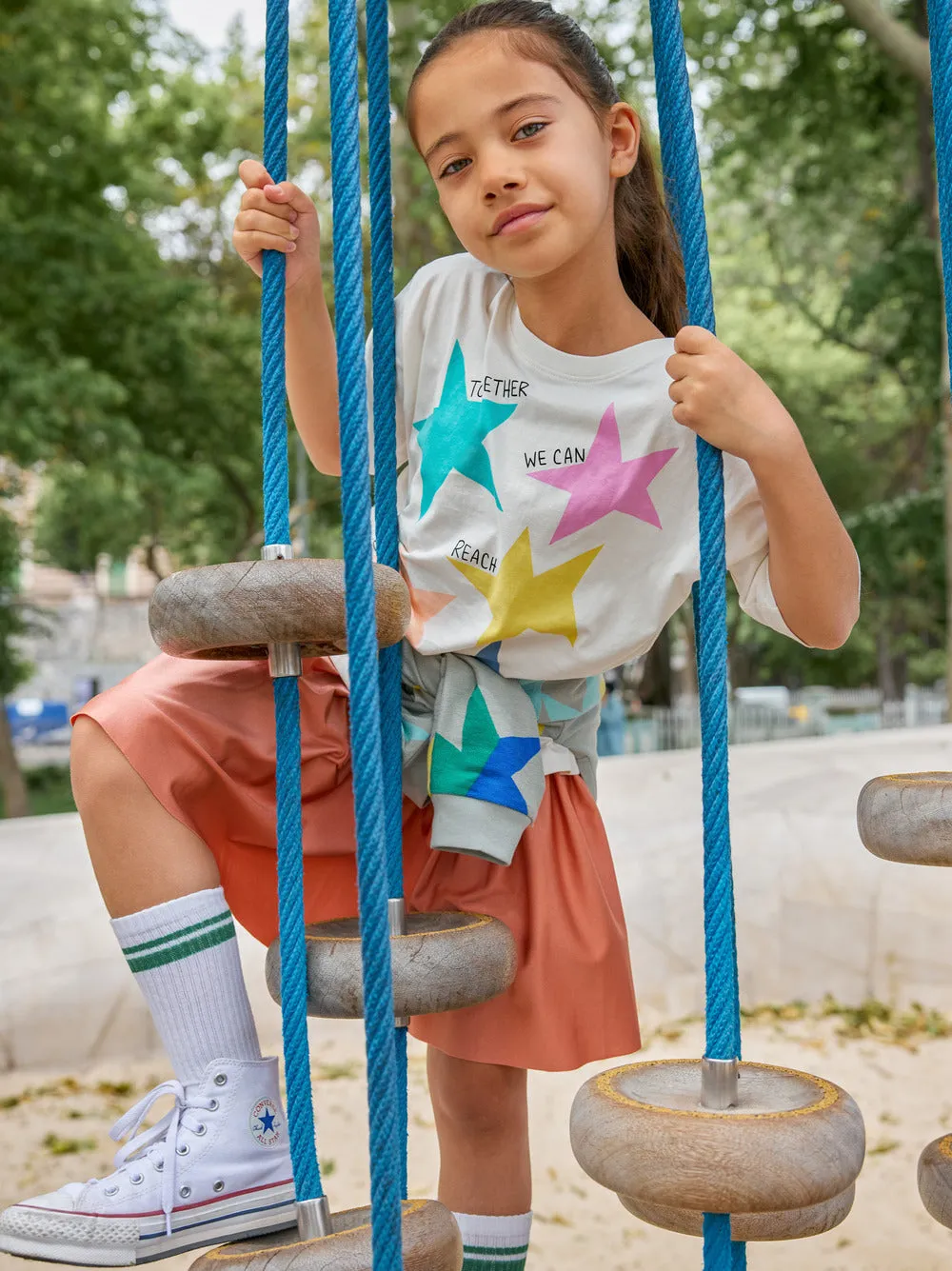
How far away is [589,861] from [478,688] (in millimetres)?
290

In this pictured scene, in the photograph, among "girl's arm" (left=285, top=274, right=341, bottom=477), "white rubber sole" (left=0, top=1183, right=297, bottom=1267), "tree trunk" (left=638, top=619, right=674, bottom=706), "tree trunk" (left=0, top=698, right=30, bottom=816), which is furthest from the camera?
"tree trunk" (left=638, top=619, right=674, bottom=706)

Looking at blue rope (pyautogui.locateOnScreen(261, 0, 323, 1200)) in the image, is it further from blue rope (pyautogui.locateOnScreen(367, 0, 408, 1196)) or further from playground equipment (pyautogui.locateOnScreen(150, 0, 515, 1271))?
blue rope (pyautogui.locateOnScreen(367, 0, 408, 1196))

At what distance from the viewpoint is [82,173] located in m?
8.24

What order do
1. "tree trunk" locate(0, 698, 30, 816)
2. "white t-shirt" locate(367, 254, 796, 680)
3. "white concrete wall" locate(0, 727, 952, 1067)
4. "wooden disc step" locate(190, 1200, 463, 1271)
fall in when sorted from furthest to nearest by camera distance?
"tree trunk" locate(0, 698, 30, 816)
"white concrete wall" locate(0, 727, 952, 1067)
"white t-shirt" locate(367, 254, 796, 680)
"wooden disc step" locate(190, 1200, 463, 1271)

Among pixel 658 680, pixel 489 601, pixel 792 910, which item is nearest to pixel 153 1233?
pixel 489 601

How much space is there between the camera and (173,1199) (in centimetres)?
119

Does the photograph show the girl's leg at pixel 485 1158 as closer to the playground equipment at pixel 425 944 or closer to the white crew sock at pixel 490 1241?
the white crew sock at pixel 490 1241

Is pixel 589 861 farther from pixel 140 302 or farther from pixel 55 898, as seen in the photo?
pixel 140 302

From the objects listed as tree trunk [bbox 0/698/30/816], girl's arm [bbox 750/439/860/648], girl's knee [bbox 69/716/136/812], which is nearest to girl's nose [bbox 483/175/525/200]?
girl's arm [bbox 750/439/860/648]

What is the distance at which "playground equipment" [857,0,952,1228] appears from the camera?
1.10m

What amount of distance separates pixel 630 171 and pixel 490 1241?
1272 mm

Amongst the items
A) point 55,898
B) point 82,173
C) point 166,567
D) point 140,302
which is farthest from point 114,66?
point 166,567

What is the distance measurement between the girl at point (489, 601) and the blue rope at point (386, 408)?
60 millimetres

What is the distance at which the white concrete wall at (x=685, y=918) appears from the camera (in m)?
3.35
